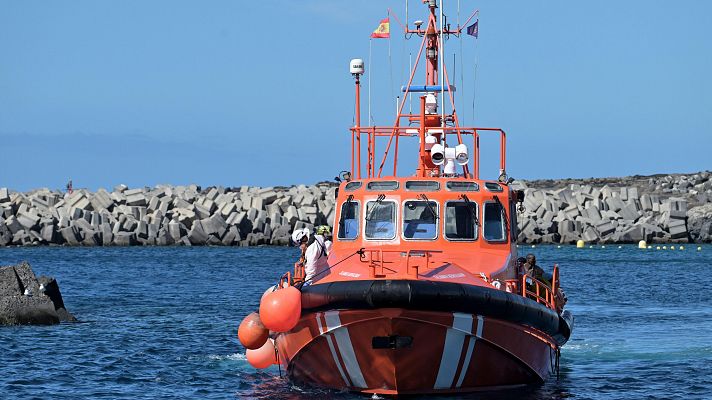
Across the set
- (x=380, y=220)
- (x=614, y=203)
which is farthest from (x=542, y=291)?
(x=614, y=203)

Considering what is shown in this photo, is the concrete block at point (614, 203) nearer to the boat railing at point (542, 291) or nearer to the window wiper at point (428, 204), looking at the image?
the boat railing at point (542, 291)

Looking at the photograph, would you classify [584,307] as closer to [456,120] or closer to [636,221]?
[456,120]

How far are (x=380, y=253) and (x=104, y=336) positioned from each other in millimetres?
8939

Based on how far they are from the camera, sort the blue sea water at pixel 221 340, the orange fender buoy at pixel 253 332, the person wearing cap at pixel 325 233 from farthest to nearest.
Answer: the blue sea water at pixel 221 340 < the person wearing cap at pixel 325 233 < the orange fender buoy at pixel 253 332

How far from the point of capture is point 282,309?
43.8 feet

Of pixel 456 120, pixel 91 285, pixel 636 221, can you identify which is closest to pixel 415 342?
pixel 456 120

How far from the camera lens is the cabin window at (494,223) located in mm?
15438

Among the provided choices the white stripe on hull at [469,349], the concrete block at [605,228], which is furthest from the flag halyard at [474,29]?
the concrete block at [605,228]

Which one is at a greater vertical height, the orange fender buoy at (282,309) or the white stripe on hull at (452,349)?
the orange fender buoy at (282,309)

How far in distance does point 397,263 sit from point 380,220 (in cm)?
148

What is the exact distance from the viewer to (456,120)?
17.6m

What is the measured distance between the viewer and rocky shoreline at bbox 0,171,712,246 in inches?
2115

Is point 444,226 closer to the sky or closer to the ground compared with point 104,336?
closer to the sky

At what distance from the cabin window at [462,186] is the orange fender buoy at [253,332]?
2.81 meters
